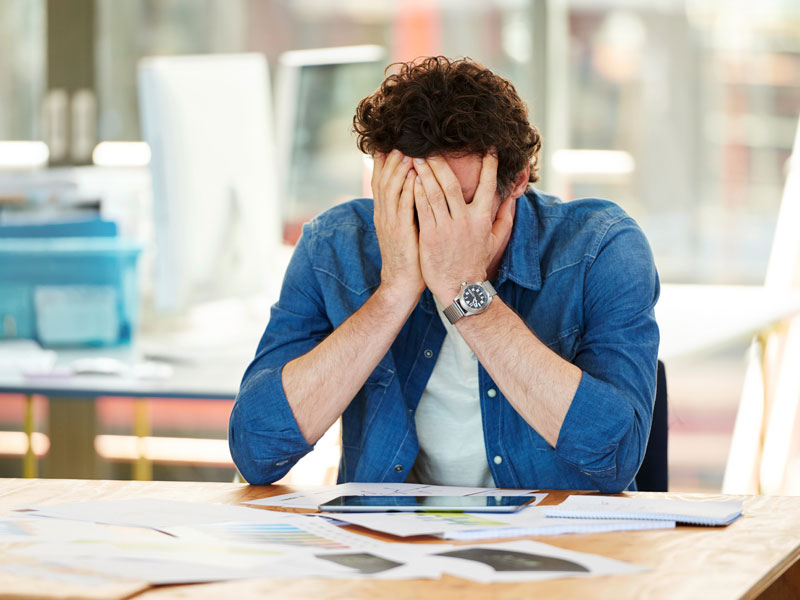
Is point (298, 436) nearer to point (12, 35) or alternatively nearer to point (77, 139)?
point (77, 139)

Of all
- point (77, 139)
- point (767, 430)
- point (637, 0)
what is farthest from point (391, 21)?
point (767, 430)

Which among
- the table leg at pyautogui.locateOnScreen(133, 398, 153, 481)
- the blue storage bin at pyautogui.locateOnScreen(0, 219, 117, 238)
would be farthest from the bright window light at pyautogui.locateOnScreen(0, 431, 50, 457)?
the blue storage bin at pyautogui.locateOnScreen(0, 219, 117, 238)

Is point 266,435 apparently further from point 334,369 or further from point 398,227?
point 398,227

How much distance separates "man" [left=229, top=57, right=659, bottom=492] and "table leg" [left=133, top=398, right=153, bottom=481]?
5.44 feet

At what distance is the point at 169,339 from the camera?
311cm

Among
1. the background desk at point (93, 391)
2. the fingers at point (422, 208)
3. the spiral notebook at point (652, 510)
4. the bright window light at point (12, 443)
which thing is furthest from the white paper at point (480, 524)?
the bright window light at point (12, 443)

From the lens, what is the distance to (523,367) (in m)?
1.36

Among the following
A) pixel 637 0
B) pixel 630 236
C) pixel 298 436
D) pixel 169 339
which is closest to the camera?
pixel 298 436

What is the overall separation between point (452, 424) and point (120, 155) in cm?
226

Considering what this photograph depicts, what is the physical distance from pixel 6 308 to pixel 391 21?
5.31 ft

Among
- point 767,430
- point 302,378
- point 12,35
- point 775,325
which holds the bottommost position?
point 767,430

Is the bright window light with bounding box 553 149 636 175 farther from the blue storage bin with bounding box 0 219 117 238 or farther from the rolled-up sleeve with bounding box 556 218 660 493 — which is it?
the rolled-up sleeve with bounding box 556 218 660 493

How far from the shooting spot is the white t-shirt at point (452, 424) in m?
1.51


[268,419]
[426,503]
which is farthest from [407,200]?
[426,503]
